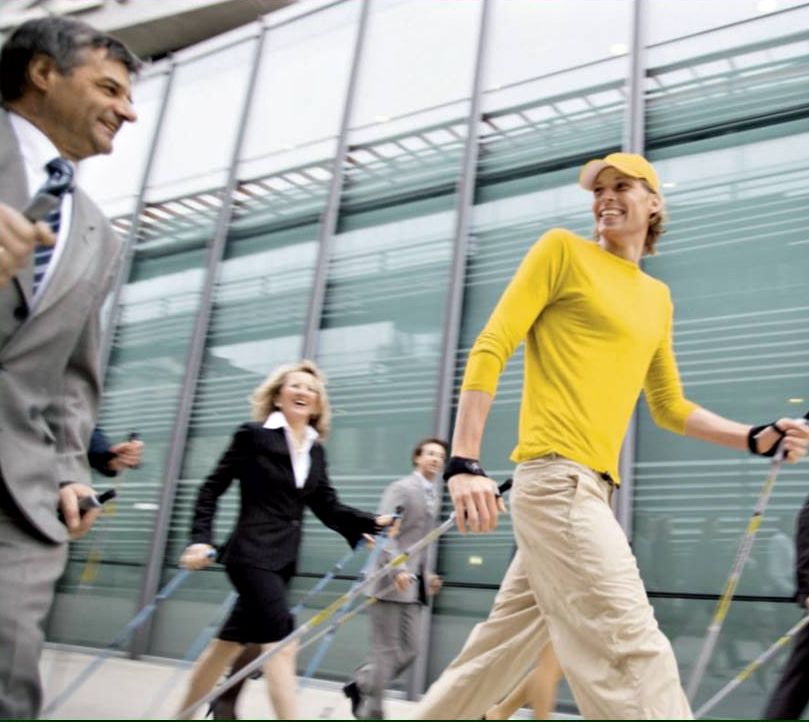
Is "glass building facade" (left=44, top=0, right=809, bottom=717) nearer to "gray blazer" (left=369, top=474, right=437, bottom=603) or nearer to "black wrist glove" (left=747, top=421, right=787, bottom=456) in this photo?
"gray blazer" (left=369, top=474, right=437, bottom=603)

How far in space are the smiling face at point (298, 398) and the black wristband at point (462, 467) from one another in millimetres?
2379

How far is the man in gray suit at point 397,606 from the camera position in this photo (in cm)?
511

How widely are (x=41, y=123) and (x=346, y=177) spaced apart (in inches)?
284

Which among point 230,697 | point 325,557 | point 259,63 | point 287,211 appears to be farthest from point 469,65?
point 230,697

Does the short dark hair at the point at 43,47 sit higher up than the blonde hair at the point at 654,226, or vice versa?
the blonde hair at the point at 654,226

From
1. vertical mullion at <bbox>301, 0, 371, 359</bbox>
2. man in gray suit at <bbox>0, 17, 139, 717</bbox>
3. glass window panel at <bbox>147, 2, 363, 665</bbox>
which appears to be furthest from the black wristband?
glass window panel at <bbox>147, 2, 363, 665</bbox>

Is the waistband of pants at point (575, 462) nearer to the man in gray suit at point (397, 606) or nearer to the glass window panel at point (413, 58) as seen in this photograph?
the man in gray suit at point (397, 606)

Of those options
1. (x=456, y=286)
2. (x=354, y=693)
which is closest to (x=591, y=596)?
(x=354, y=693)

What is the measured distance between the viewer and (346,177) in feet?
30.1

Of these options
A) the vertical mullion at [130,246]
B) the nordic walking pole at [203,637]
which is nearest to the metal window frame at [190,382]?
the nordic walking pole at [203,637]

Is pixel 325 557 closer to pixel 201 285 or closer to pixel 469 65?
pixel 201 285

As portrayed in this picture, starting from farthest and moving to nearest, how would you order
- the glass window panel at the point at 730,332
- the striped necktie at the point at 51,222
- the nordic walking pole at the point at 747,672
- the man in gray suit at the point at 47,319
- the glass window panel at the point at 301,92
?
the glass window panel at the point at 301,92 → the glass window panel at the point at 730,332 → the nordic walking pole at the point at 747,672 → the striped necktie at the point at 51,222 → the man in gray suit at the point at 47,319

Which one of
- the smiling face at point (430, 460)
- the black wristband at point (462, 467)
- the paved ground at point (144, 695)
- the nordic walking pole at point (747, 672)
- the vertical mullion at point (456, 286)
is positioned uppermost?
the vertical mullion at point (456, 286)

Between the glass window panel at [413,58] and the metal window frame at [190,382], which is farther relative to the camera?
the metal window frame at [190,382]
